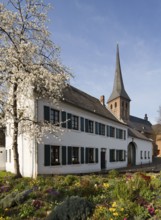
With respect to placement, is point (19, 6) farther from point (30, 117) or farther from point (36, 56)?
point (30, 117)

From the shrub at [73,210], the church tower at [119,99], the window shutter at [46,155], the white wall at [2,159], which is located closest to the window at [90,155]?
the window shutter at [46,155]

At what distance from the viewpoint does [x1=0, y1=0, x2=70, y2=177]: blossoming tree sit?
51.3 ft

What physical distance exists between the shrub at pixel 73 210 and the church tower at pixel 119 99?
127 feet

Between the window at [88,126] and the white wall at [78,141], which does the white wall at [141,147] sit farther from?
the window at [88,126]

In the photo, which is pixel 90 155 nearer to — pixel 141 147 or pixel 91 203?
pixel 91 203

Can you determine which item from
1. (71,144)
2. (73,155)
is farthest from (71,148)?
(73,155)

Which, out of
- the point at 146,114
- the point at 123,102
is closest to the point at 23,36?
the point at 123,102

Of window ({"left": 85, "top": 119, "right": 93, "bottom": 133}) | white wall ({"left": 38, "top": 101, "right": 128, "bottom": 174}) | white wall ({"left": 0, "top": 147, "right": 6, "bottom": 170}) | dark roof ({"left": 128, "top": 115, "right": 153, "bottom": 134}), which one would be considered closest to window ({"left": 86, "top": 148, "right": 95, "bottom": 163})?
white wall ({"left": 38, "top": 101, "right": 128, "bottom": 174})

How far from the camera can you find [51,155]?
63.7ft

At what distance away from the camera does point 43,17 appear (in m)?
17.0

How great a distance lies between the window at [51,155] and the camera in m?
18.7

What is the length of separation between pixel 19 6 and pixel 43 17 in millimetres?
1691

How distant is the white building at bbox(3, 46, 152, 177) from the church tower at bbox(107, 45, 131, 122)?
1129cm

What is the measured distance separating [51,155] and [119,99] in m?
28.1
